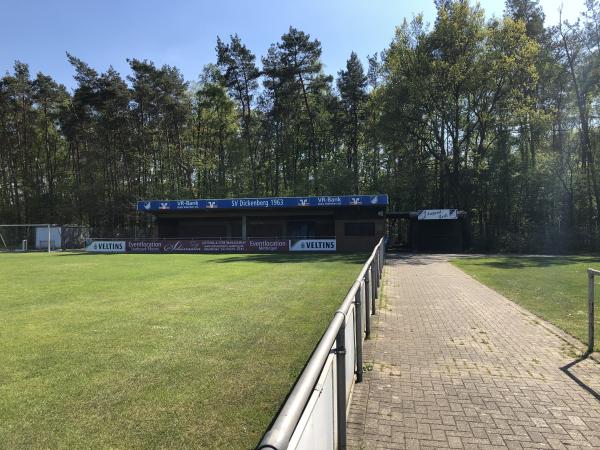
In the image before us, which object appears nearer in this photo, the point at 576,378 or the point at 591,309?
the point at 576,378

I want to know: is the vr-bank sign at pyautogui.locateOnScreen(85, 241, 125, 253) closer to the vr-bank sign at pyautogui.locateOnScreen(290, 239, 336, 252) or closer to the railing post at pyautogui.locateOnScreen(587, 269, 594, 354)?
the vr-bank sign at pyautogui.locateOnScreen(290, 239, 336, 252)

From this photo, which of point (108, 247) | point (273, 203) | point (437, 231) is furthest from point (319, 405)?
point (108, 247)

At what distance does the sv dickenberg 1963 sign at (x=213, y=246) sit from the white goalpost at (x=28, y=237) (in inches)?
383

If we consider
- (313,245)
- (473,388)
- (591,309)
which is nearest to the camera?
(473,388)

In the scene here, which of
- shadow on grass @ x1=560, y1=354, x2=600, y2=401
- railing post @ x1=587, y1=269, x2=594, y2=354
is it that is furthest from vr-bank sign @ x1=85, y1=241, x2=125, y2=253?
shadow on grass @ x1=560, y1=354, x2=600, y2=401

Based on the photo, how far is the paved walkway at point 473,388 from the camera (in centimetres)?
395

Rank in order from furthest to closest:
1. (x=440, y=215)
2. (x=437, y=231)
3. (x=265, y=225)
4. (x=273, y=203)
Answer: (x=265, y=225), (x=273, y=203), (x=437, y=231), (x=440, y=215)

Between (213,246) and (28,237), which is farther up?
(28,237)

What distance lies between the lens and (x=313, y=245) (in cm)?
3612

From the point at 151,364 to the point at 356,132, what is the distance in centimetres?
A: 5182

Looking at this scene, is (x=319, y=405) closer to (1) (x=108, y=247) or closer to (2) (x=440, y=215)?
(2) (x=440, y=215)

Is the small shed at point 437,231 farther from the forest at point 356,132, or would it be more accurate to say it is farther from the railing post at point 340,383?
the railing post at point 340,383

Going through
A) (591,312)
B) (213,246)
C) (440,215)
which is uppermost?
(440,215)

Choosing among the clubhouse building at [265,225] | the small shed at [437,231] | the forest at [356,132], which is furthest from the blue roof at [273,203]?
the forest at [356,132]
